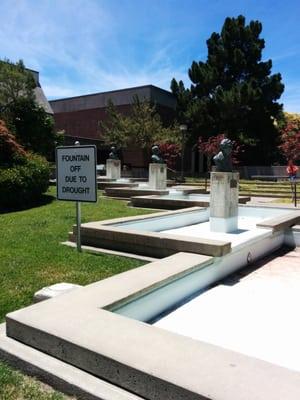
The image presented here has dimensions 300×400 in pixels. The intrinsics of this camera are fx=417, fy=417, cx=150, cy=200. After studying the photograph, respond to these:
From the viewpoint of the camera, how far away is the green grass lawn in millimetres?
2881

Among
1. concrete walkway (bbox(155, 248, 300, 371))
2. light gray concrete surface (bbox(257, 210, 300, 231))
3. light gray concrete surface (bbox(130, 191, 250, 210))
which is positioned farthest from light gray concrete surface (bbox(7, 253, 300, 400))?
light gray concrete surface (bbox(130, 191, 250, 210))

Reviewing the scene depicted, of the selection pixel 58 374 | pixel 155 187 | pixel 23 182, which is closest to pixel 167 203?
pixel 23 182

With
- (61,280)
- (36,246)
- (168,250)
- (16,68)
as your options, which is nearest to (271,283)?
(168,250)

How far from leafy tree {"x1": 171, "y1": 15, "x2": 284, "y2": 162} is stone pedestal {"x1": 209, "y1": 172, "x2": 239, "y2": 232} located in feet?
80.3

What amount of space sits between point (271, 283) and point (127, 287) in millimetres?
2499

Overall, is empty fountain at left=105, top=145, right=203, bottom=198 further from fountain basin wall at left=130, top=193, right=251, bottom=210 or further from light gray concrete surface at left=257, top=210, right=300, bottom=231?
light gray concrete surface at left=257, top=210, right=300, bottom=231

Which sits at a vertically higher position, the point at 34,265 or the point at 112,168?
the point at 112,168

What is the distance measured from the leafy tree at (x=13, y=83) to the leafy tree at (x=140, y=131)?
949 centimetres

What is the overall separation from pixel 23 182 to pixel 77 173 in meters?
7.02

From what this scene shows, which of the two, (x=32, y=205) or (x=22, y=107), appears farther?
(x=22, y=107)

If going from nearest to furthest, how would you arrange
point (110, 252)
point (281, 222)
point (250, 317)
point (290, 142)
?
point (250, 317)
point (110, 252)
point (281, 222)
point (290, 142)

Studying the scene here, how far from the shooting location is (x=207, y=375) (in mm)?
2441

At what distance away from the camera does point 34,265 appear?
5.95m

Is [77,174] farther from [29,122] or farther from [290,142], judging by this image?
[290,142]
